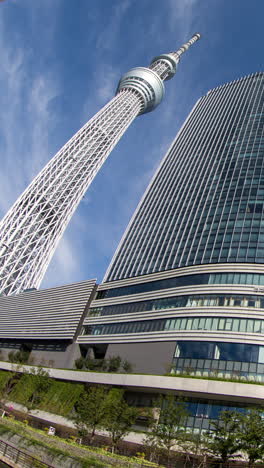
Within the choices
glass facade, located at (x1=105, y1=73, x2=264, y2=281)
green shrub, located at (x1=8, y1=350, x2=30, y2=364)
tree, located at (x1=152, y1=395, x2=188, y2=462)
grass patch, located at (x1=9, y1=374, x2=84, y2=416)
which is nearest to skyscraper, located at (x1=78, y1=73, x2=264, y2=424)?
glass facade, located at (x1=105, y1=73, x2=264, y2=281)

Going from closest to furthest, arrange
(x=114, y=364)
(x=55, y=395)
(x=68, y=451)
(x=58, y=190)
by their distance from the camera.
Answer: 1. (x=68, y=451)
2. (x=114, y=364)
3. (x=55, y=395)
4. (x=58, y=190)

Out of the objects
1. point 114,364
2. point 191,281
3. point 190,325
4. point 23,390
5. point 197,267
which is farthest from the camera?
point 197,267

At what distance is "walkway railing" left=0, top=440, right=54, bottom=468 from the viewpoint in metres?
23.5

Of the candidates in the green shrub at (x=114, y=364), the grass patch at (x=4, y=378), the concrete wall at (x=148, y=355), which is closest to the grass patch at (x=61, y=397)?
the green shrub at (x=114, y=364)

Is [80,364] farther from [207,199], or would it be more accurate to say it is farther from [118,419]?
[207,199]

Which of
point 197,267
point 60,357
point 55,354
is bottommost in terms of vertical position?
point 60,357

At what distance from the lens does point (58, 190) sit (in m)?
132

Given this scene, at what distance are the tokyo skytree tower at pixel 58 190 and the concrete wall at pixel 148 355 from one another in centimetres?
6017

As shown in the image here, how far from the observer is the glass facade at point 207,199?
242ft

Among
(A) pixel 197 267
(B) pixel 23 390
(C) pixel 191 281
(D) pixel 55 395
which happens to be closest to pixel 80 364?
(D) pixel 55 395

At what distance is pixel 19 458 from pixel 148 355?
3534 centimetres

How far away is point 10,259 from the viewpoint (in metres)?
114

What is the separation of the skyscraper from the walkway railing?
2579cm

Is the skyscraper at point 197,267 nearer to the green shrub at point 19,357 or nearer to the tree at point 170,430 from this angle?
the tree at point 170,430
